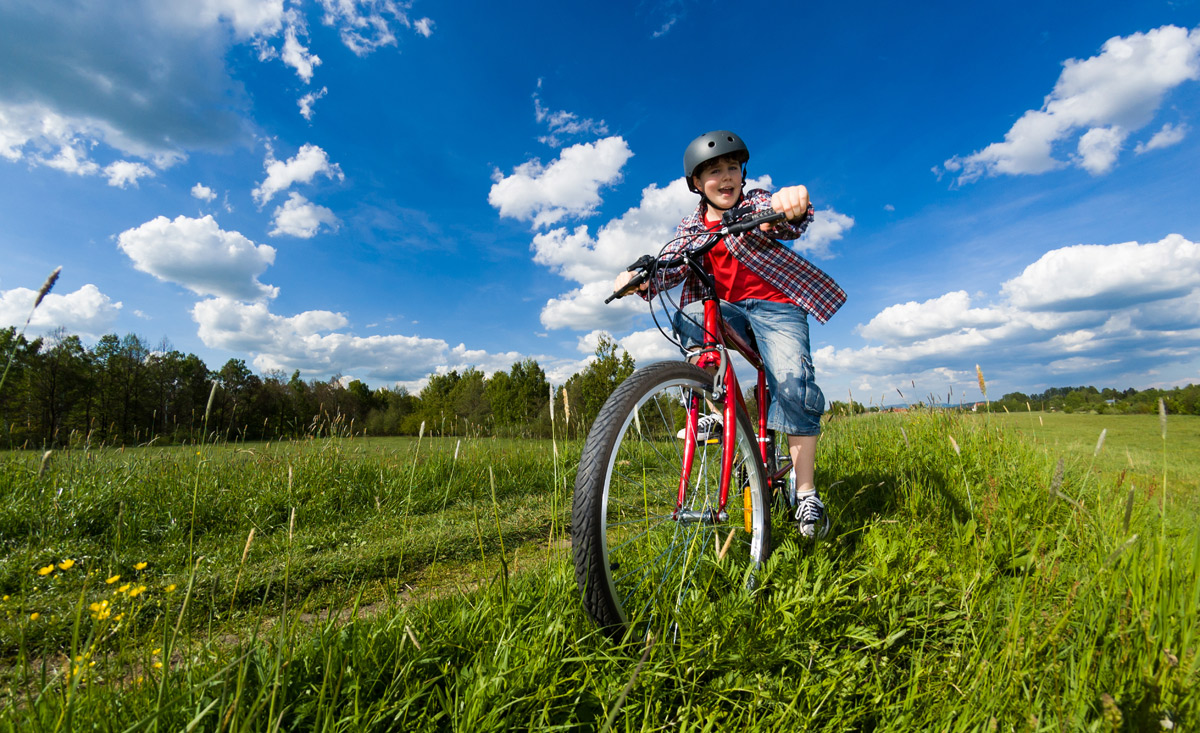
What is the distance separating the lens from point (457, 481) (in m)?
5.29

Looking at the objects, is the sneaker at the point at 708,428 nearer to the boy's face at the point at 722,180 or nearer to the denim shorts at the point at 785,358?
the denim shorts at the point at 785,358

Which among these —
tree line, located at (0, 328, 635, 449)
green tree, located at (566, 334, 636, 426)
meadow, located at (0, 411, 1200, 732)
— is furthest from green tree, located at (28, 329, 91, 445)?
meadow, located at (0, 411, 1200, 732)

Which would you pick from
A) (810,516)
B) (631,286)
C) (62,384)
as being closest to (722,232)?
(631,286)

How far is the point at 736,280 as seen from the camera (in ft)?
9.48

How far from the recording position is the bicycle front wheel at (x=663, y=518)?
1.64 metres

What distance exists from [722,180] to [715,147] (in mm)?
203

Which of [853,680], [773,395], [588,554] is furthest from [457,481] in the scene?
[853,680]

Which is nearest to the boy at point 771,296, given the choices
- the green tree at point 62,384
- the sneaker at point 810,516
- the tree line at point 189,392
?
the sneaker at point 810,516

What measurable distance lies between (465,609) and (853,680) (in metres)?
1.34

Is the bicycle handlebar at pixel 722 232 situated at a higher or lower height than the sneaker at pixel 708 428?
higher

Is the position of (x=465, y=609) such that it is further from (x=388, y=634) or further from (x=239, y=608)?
(x=239, y=608)

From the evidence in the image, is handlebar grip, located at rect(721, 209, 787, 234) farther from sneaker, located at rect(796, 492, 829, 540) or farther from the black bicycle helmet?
sneaker, located at rect(796, 492, 829, 540)

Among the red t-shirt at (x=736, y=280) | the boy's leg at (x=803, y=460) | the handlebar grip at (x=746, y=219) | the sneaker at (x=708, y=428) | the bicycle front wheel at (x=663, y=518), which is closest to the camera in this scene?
the bicycle front wheel at (x=663, y=518)

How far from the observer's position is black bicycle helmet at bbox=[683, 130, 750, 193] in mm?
2738
